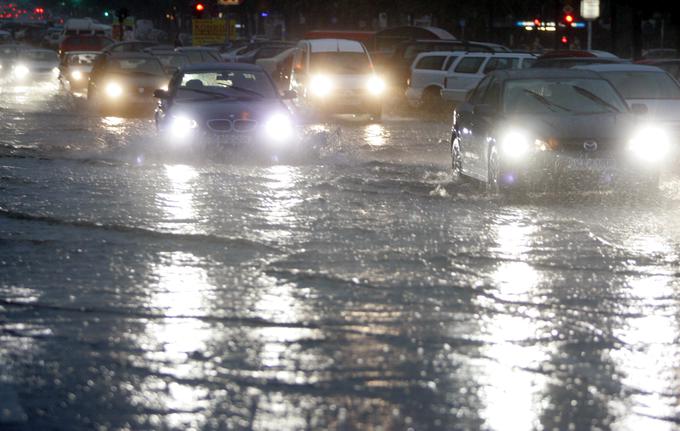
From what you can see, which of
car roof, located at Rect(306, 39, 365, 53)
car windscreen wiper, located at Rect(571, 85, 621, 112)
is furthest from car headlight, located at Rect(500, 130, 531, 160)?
car roof, located at Rect(306, 39, 365, 53)

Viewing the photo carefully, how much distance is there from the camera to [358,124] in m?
30.9

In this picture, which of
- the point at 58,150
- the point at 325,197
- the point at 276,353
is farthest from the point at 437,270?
the point at 58,150

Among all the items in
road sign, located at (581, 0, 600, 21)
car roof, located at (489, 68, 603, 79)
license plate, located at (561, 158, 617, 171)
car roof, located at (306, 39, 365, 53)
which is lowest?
license plate, located at (561, 158, 617, 171)

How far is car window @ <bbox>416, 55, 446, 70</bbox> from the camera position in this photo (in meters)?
36.2

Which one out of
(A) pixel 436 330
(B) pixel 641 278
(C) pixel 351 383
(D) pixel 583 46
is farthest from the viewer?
(D) pixel 583 46

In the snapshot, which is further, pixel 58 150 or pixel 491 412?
pixel 58 150

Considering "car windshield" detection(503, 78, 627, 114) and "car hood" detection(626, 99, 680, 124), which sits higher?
"car windshield" detection(503, 78, 627, 114)

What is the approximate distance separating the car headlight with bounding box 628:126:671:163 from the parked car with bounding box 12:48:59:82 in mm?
44228

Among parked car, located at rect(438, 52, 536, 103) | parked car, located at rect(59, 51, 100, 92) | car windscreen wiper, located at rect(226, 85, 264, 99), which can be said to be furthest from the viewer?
parked car, located at rect(59, 51, 100, 92)

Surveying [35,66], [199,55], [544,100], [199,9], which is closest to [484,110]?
[544,100]

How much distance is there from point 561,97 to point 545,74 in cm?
39

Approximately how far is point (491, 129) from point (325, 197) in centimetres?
191

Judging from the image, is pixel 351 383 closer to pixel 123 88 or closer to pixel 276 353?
pixel 276 353

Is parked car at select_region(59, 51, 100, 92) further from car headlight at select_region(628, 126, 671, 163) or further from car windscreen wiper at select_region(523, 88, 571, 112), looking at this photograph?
car headlight at select_region(628, 126, 671, 163)
